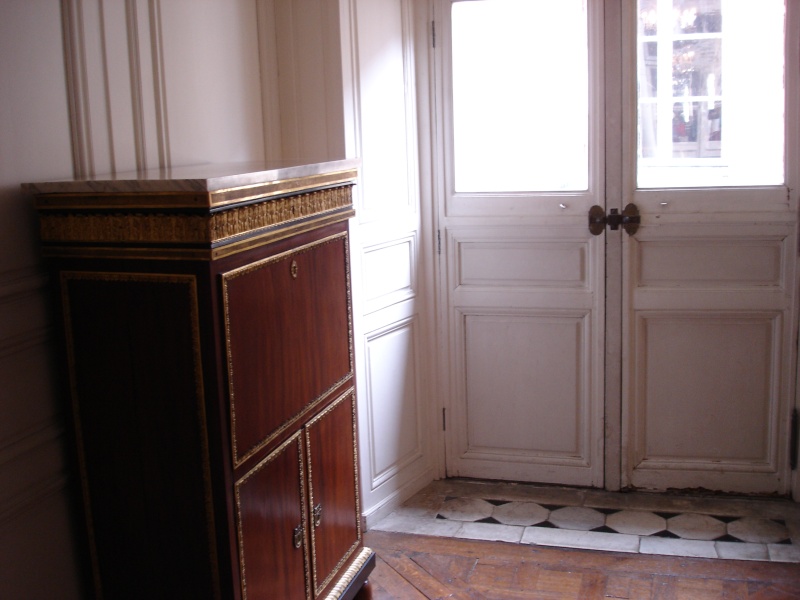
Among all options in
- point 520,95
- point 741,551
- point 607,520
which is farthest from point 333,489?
point 520,95

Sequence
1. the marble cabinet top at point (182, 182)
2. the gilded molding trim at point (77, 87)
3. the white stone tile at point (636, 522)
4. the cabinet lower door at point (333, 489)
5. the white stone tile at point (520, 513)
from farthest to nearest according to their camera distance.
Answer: the white stone tile at point (520, 513) < the white stone tile at point (636, 522) < the cabinet lower door at point (333, 489) < the gilded molding trim at point (77, 87) < the marble cabinet top at point (182, 182)

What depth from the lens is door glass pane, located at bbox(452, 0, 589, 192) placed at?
3174 millimetres

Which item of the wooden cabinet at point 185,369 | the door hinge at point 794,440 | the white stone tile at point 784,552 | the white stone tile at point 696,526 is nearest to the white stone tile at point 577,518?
the white stone tile at point 696,526

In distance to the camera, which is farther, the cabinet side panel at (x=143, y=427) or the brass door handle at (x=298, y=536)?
the brass door handle at (x=298, y=536)

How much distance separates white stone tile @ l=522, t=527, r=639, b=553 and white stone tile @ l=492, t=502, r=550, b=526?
7 cm

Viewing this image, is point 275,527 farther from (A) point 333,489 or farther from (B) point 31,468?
(B) point 31,468

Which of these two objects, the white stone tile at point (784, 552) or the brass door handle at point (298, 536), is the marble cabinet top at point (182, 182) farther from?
the white stone tile at point (784, 552)

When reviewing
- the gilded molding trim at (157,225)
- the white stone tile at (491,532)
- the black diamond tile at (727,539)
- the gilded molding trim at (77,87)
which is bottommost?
the black diamond tile at (727,539)

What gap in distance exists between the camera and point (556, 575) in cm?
277

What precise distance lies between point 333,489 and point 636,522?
1343 millimetres

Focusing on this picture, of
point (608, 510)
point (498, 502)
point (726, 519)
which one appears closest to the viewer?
point (726, 519)

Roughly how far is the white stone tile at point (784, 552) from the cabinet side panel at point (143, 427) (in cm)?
Answer: 192

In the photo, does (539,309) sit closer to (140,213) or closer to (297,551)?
(297,551)

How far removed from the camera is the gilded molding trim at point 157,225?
1657 millimetres
